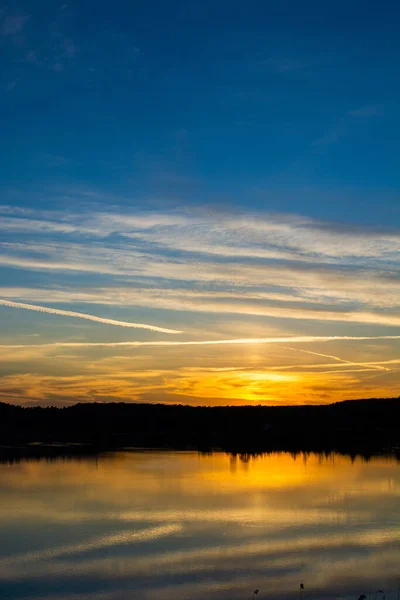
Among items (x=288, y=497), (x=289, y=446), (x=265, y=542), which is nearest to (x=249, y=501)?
(x=288, y=497)

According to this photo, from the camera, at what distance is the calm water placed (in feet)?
47.1

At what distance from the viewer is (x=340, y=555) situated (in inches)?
675

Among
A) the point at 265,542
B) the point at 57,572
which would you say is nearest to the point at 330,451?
the point at 265,542

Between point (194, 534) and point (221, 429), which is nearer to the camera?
point (194, 534)

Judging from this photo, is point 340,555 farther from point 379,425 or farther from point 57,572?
point 379,425

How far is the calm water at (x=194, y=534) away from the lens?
566 inches

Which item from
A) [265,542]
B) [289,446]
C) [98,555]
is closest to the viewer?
[98,555]

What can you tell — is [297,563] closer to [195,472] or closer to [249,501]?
[249,501]

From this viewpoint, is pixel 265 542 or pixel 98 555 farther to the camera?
pixel 265 542

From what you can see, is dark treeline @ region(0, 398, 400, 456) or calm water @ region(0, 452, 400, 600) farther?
dark treeline @ region(0, 398, 400, 456)

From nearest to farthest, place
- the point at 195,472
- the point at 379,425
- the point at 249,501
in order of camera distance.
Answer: the point at 249,501
the point at 195,472
the point at 379,425

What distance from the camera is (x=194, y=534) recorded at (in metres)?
19.4

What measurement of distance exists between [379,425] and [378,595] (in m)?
63.7

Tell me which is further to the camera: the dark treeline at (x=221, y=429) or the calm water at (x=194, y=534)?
the dark treeline at (x=221, y=429)
